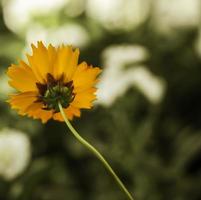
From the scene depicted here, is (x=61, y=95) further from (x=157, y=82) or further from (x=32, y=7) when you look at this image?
(x=32, y=7)

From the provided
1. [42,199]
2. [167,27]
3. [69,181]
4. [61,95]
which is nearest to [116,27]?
[167,27]

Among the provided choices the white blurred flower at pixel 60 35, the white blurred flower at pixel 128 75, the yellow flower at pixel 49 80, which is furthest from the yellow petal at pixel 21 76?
the white blurred flower at pixel 60 35

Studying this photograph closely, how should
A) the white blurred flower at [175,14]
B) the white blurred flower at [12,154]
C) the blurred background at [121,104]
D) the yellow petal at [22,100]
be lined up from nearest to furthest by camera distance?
the yellow petal at [22,100] → the white blurred flower at [12,154] → the blurred background at [121,104] → the white blurred flower at [175,14]

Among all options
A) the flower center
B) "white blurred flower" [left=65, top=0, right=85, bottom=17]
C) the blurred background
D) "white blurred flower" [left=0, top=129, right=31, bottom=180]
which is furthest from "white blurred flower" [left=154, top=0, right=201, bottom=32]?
the flower center

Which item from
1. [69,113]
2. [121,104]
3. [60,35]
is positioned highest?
[69,113]

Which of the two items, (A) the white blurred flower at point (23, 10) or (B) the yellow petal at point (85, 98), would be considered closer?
(B) the yellow petal at point (85, 98)

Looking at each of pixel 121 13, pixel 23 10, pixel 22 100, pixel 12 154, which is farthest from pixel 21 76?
pixel 121 13

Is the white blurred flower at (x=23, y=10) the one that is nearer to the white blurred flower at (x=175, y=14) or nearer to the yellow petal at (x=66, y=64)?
the white blurred flower at (x=175, y=14)

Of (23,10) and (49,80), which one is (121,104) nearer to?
(23,10)
